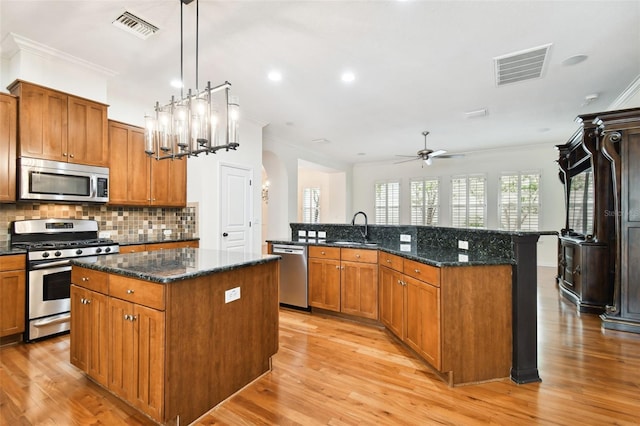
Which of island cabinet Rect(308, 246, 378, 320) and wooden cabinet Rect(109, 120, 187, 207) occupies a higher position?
wooden cabinet Rect(109, 120, 187, 207)

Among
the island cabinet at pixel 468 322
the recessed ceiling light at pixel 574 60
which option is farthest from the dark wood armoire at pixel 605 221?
the island cabinet at pixel 468 322

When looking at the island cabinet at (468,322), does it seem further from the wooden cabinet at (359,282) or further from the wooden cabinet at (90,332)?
the wooden cabinet at (90,332)

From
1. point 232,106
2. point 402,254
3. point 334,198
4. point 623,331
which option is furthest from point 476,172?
point 232,106

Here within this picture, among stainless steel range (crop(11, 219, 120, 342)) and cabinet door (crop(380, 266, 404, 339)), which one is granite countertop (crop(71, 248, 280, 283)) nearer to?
cabinet door (crop(380, 266, 404, 339))

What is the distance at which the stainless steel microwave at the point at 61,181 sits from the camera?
316 centimetres

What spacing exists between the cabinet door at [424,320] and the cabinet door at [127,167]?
376 cm

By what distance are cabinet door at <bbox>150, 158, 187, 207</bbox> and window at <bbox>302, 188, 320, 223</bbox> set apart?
251 inches

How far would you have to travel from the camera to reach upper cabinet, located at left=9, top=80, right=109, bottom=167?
3.14 m

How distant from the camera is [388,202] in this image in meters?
9.85

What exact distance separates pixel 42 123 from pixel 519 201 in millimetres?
9201

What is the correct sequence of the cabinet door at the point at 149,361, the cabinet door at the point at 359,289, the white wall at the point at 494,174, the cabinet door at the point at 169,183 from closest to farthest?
the cabinet door at the point at 149,361
the cabinet door at the point at 359,289
the cabinet door at the point at 169,183
the white wall at the point at 494,174

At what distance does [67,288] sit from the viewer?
10.8 ft

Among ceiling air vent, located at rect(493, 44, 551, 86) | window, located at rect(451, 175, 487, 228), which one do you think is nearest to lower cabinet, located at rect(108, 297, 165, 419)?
ceiling air vent, located at rect(493, 44, 551, 86)

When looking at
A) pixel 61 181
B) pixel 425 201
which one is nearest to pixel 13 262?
pixel 61 181
